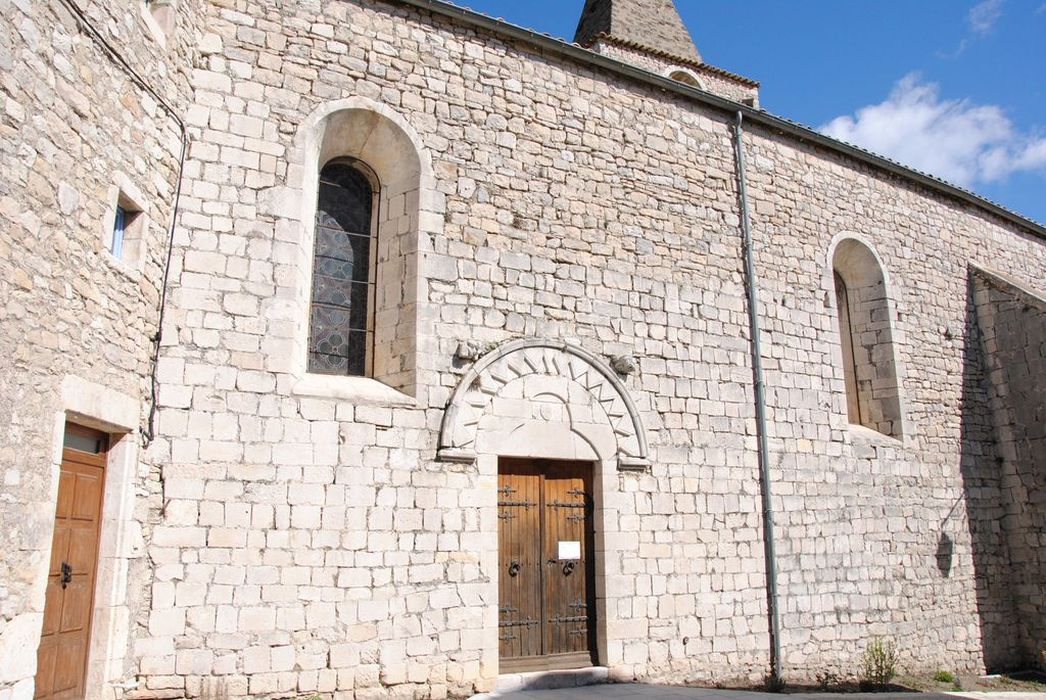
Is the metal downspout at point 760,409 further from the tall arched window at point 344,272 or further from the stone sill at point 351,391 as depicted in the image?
the tall arched window at point 344,272

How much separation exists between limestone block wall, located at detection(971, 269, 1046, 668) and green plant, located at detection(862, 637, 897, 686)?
276 centimetres

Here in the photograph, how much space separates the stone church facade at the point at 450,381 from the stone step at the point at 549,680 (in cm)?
16

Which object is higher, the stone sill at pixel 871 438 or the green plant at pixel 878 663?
the stone sill at pixel 871 438

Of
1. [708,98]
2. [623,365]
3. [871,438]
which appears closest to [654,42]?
[708,98]

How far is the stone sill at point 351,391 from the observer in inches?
256

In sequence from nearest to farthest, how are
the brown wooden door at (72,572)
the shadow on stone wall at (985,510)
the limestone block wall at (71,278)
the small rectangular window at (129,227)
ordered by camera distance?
the limestone block wall at (71,278), the brown wooden door at (72,572), the small rectangular window at (129,227), the shadow on stone wall at (985,510)

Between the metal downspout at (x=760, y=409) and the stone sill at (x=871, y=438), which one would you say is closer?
the metal downspout at (x=760, y=409)

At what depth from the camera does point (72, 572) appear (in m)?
5.00

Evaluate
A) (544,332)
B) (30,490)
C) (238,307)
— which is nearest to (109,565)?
(30,490)

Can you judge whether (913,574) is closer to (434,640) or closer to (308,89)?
(434,640)

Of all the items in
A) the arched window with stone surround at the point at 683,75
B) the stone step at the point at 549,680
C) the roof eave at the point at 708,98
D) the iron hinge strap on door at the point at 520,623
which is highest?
the arched window with stone surround at the point at 683,75

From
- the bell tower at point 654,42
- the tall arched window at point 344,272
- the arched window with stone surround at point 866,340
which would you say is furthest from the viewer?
the bell tower at point 654,42

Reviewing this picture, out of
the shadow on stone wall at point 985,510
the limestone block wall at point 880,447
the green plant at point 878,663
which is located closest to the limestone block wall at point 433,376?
the limestone block wall at point 880,447

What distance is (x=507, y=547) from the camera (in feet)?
23.5
